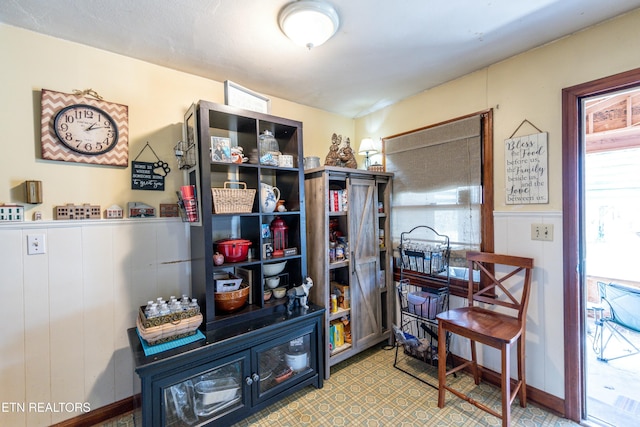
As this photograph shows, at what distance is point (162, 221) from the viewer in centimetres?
197

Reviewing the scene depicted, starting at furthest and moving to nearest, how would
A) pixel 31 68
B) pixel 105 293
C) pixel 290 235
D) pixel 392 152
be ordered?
pixel 392 152, pixel 290 235, pixel 105 293, pixel 31 68

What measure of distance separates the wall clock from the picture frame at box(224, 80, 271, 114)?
70 centimetres

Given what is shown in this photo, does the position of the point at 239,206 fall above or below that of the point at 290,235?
above

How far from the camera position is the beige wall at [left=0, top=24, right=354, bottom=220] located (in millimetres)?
1553

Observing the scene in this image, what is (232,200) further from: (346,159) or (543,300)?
(543,300)

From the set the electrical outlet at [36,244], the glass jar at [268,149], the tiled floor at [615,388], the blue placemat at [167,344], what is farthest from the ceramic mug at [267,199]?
the tiled floor at [615,388]

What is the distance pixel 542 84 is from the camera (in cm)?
184

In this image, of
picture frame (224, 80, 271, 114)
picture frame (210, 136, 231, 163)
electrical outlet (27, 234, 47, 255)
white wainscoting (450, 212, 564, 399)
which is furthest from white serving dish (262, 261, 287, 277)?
white wainscoting (450, 212, 564, 399)

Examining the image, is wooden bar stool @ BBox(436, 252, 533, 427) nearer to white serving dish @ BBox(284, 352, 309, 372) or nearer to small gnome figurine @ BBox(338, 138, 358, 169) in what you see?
white serving dish @ BBox(284, 352, 309, 372)

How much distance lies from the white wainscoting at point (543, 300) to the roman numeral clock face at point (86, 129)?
2849 millimetres

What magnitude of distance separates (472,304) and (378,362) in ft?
3.21

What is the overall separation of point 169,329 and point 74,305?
72cm

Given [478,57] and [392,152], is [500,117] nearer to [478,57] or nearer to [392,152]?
[478,57]

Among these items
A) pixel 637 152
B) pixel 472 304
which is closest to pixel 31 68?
pixel 472 304
